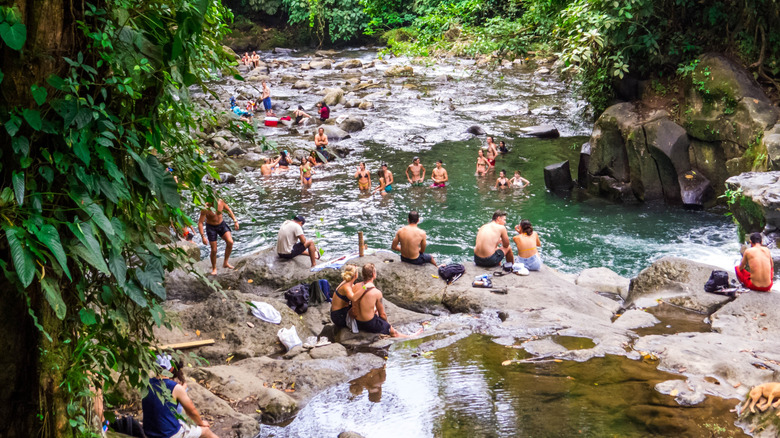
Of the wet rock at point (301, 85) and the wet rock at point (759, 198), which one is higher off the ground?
the wet rock at point (301, 85)

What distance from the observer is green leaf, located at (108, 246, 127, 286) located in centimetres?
361

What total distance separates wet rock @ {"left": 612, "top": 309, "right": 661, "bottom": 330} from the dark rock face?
823 cm

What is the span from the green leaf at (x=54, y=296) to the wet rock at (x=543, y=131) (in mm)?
20961

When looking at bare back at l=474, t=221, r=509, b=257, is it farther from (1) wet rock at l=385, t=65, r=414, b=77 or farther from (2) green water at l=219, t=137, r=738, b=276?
(1) wet rock at l=385, t=65, r=414, b=77

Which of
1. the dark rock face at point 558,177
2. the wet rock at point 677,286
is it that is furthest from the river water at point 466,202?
the wet rock at point 677,286

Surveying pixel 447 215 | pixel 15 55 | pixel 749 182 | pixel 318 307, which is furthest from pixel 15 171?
pixel 447 215

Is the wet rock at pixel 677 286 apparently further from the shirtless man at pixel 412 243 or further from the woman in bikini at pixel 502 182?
the woman in bikini at pixel 502 182

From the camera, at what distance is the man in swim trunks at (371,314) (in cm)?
895

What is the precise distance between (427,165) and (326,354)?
1279cm

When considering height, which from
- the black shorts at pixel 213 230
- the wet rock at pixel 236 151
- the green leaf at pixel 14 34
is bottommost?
the black shorts at pixel 213 230

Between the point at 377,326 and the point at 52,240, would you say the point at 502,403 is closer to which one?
the point at 377,326

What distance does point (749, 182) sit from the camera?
12508 millimetres

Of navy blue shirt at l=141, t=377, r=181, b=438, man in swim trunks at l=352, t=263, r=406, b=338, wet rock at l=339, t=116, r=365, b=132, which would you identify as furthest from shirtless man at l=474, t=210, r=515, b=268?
wet rock at l=339, t=116, r=365, b=132

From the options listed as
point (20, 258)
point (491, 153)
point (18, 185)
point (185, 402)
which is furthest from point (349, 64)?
point (20, 258)
